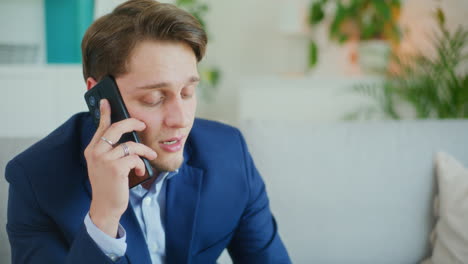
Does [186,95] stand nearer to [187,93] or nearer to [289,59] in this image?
[187,93]

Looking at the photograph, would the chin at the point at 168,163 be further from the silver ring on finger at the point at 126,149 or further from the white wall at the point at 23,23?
the white wall at the point at 23,23

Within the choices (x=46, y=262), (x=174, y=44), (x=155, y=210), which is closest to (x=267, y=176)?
(x=155, y=210)

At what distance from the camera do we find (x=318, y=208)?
135 centimetres

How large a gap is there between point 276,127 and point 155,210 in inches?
19.2

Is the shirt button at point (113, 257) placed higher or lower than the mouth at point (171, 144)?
lower

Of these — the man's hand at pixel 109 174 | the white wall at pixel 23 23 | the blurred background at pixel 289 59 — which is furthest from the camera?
the white wall at pixel 23 23

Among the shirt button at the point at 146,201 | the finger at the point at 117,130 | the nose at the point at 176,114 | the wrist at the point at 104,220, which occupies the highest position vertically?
the nose at the point at 176,114

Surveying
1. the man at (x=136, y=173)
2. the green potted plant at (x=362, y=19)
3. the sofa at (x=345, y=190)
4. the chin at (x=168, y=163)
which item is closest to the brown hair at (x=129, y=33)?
the man at (x=136, y=173)

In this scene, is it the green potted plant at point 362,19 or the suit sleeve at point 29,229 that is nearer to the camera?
the suit sleeve at point 29,229

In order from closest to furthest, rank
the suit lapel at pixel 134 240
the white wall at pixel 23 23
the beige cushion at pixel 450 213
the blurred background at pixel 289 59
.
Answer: the suit lapel at pixel 134 240 → the beige cushion at pixel 450 213 → the blurred background at pixel 289 59 → the white wall at pixel 23 23

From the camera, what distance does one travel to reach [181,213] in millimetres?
1048

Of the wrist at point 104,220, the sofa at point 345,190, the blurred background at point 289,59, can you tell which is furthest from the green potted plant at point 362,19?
the wrist at point 104,220

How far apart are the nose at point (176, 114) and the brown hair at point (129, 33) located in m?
0.13

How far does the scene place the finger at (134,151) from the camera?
2.83ft
